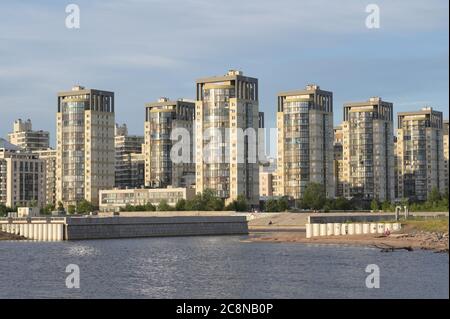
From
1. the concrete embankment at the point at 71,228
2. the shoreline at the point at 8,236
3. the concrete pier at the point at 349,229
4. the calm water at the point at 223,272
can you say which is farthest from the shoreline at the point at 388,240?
the shoreline at the point at 8,236

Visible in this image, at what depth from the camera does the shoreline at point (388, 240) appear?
13241cm

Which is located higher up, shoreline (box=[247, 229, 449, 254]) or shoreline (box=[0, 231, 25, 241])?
shoreline (box=[247, 229, 449, 254])

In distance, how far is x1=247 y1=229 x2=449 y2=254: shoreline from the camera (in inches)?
5213

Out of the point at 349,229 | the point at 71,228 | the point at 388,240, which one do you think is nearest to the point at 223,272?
the point at 388,240

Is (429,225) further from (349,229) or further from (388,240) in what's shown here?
(349,229)

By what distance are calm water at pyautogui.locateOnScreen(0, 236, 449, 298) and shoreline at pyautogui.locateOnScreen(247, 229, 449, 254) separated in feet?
19.5

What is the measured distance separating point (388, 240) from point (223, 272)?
179ft

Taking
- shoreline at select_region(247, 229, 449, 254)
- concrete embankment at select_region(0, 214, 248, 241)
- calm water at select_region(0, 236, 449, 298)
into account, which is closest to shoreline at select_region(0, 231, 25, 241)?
concrete embankment at select_region(0, 214, 248, 241)

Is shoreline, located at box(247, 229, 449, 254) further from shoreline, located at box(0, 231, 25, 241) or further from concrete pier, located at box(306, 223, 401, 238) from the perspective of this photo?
shoreline, located at box(0, 231, 25, 241)

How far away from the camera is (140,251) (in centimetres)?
14012
